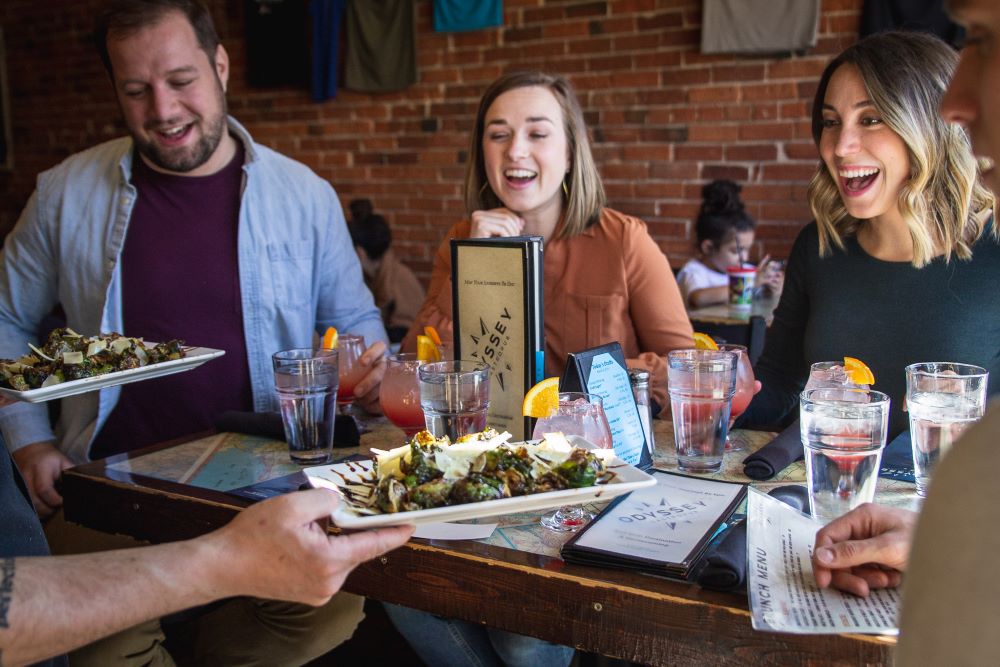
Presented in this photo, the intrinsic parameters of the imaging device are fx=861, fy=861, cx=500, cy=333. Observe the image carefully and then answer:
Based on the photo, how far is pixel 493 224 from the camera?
2.10 m

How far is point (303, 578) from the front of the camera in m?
0.94

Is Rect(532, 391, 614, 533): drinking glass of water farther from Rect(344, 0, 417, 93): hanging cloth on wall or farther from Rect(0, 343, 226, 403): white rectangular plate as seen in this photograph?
Rect(344, 0, 417, 93): hanging cloth on wall

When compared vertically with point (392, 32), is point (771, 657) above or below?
below

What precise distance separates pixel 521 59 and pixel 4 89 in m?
4.28

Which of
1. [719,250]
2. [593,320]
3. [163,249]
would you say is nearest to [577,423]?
[593,320]

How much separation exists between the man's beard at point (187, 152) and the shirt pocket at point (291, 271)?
0.28 meters

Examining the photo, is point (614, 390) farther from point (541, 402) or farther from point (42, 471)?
point (42, 471)

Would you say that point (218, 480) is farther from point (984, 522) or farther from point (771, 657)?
point (984, 522)

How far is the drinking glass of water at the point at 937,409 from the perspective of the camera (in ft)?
3.86

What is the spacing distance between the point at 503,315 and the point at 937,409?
2.24 feet

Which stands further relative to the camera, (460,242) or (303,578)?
(460,242)

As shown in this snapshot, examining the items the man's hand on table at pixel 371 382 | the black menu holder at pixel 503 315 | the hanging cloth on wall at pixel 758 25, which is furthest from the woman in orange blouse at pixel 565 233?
the hanging cloth on wall at pixel 758 25

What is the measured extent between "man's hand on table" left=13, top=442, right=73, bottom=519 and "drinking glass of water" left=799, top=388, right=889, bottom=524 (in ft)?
5.12

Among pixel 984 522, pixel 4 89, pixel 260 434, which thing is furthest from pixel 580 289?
pixel 4 89
